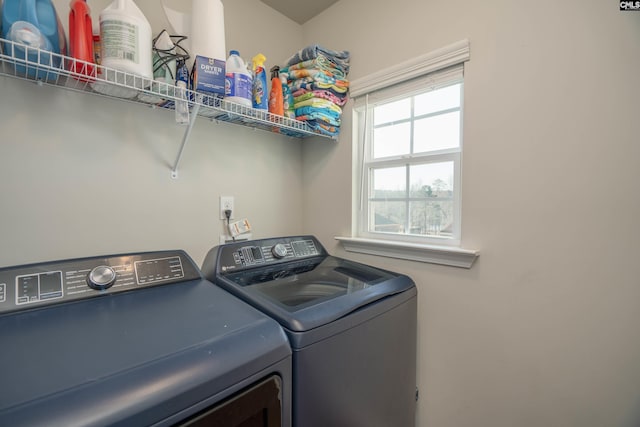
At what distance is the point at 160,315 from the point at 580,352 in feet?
4.90

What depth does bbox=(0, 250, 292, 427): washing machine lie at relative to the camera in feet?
1.58

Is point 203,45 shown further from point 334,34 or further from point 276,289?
point 276,289

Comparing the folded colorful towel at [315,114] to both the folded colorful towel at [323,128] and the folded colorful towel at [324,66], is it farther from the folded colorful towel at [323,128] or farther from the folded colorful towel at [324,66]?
the folded colorful towel at [324,66]

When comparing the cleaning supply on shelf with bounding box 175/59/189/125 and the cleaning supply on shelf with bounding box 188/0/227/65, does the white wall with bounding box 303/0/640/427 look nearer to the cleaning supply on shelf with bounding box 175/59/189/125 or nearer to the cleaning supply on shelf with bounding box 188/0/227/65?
the cleaning supply on shelf with bounding box 188/0/227/65

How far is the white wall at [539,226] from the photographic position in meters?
0.94

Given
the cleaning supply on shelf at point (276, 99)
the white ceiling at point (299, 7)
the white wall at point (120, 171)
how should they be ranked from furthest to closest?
the white ceiling at point (299, 7), the cleaning supply on shelf at point (276, 99), the white wall at point (120, 171)

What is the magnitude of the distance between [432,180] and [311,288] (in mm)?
886

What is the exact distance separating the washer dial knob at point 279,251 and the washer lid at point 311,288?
0.05 metres

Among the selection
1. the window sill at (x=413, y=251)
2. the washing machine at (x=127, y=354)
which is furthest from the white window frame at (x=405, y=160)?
the washing machine at (x=127, y=354)

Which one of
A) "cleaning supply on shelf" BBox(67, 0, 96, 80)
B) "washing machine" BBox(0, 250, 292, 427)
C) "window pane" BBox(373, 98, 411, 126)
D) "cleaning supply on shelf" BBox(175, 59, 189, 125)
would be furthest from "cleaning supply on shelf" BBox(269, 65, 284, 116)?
"washing machine" BBox(0, 250, 292, 427)

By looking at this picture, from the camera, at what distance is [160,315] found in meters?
0.77

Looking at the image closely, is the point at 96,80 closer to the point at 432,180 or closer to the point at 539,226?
the point at 432,180

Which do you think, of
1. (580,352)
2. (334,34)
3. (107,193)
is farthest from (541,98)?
(107,193)

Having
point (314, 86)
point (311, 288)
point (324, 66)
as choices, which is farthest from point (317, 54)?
point (311, 288)
